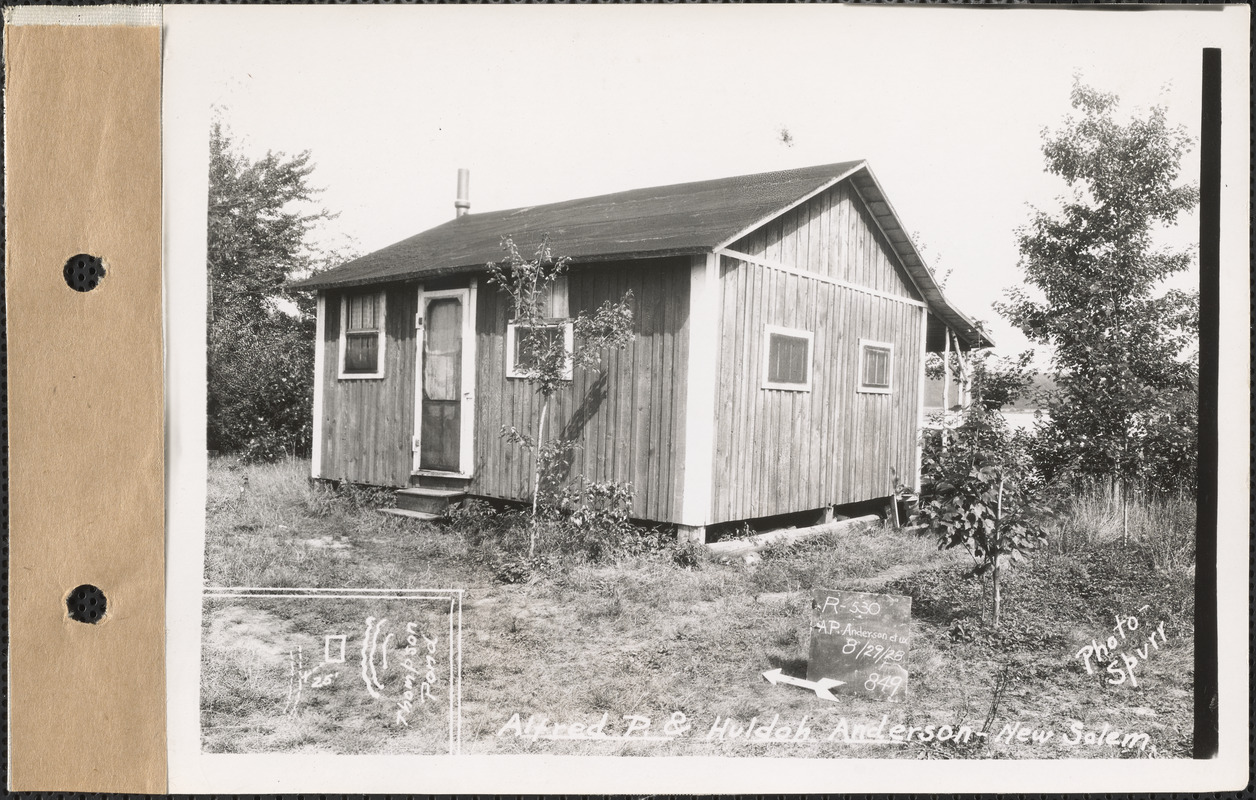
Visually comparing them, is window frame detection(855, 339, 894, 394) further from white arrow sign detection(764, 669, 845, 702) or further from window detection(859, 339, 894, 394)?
white arrow sign detection(764, 669, 845, 702)

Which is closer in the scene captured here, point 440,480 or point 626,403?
point 626,403

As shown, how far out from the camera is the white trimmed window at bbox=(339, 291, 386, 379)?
13.4ft

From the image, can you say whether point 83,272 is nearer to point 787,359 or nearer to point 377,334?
point 377,334

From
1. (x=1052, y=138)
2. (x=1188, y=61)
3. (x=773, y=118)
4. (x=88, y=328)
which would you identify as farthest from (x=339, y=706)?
(x=1188, y=61)

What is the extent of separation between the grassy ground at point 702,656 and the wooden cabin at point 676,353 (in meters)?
0.78

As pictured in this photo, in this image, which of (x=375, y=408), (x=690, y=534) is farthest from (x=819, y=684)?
(x=375, y=408)

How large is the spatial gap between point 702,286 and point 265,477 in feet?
8.41

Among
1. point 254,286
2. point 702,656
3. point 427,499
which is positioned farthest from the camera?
point 427,499

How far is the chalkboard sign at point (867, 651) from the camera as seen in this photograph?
3.03 metres

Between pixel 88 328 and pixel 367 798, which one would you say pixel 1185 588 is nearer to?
pixel 367 798

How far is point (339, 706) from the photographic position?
116 inches

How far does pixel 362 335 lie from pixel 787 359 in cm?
284

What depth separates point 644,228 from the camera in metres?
3.80

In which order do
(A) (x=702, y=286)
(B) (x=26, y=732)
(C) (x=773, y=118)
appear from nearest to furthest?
1. (B) (x=26, y=732)
2. (C) (x=773, y=118)
3. (A) (x=702, y=286)
